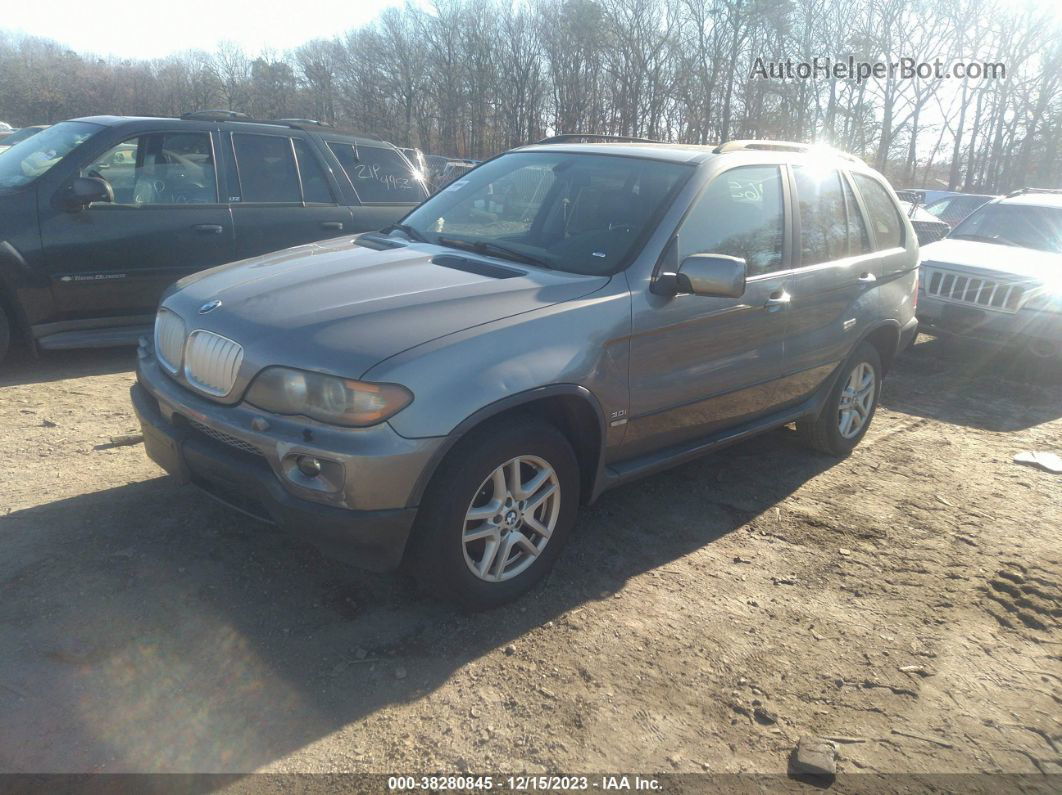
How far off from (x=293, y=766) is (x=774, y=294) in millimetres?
3094

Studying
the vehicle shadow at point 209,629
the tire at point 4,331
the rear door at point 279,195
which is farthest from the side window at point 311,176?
the vehicle shadow at point 209,629

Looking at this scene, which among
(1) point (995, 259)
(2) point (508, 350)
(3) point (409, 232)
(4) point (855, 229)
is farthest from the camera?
(1) point (995, 259)

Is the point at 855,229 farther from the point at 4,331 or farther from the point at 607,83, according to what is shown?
the point at 607,83

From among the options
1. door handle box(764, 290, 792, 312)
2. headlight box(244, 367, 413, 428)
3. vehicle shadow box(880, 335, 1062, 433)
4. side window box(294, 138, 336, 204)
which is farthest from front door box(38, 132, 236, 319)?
vehicle shadow box(880, 335, 1062, 433)

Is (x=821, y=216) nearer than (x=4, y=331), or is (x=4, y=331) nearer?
(x=821, y=216)

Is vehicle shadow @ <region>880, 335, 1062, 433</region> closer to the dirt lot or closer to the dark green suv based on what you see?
the dirt lot

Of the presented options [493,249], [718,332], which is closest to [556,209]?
[493,249]

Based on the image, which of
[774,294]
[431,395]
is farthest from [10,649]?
[774,294]

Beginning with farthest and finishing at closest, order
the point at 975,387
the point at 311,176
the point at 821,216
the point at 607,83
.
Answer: the point at 607,83, the point at 975,387, the point at 311,176, the point at 821,216

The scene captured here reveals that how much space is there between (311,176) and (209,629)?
4.91 meters

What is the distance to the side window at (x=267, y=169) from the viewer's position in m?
6.52

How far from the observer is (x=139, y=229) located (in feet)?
19.4

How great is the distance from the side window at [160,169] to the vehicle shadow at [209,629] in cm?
298

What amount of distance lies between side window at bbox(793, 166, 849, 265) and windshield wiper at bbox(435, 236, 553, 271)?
5.42ft
